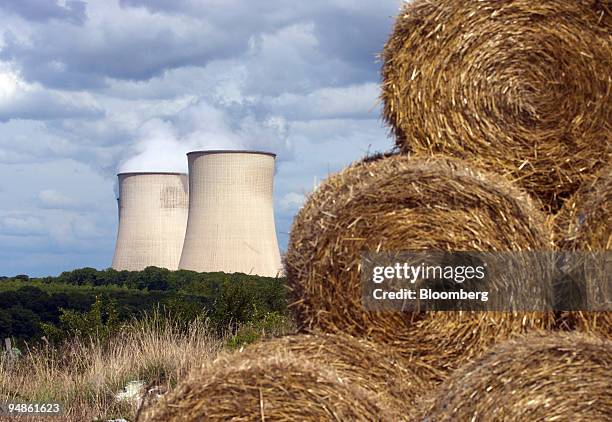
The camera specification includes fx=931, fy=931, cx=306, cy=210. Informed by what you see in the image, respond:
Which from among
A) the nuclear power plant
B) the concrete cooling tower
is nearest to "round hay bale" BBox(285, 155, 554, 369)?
the nuclear power plant

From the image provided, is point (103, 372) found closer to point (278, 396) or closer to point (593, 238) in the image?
point (278, 396)

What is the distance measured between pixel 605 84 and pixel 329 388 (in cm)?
192

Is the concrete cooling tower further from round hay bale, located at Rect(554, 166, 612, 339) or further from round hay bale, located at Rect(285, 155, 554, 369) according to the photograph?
round hay bale, located at Rect(554, 166, 612, 339)

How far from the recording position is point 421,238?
3820 millimetres

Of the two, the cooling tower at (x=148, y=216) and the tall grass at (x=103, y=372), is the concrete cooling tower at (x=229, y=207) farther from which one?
the tall grass at (x=103, y=372)

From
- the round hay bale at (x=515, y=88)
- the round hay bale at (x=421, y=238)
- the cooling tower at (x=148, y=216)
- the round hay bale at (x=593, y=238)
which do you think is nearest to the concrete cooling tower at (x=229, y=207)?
the cooling tower at (x=148, y=216)

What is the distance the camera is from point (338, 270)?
152 inches

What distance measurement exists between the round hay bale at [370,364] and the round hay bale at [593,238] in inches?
24.6

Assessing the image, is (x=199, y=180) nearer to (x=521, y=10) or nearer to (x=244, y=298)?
(x=244, y=298)

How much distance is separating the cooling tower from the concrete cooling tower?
2.28m

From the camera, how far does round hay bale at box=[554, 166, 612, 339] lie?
3.77m

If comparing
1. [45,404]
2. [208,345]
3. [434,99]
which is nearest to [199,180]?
[208,345]

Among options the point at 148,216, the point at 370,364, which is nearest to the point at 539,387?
the point at 370,364

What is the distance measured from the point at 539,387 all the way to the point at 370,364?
32.1 inches
